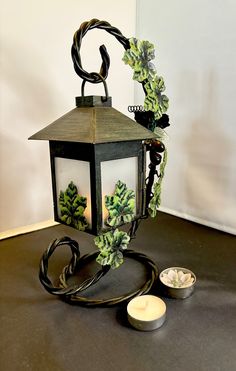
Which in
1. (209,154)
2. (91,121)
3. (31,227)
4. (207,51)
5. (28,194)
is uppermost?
(207,51)

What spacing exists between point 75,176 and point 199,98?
0.62m

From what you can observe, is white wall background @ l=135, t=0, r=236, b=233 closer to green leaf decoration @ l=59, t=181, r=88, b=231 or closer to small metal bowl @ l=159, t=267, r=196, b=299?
small metal bowl @ l=159, t=267, r=196, b=299

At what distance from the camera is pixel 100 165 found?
1.81ft

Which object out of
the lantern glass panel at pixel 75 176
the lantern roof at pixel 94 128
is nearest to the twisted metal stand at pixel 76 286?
the lantern glass panel at pixel 75 176

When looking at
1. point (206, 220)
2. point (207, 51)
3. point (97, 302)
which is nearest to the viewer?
point (97, 302)

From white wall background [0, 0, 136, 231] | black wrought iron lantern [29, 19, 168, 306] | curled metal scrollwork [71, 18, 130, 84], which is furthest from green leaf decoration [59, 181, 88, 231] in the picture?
white wall background [0, 0, 136, 231]

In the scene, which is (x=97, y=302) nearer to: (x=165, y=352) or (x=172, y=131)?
(x=165, y=352)

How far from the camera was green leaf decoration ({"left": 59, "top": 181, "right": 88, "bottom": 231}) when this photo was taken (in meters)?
0.59

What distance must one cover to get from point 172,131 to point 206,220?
0.35 meters

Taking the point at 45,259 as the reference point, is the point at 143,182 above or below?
above

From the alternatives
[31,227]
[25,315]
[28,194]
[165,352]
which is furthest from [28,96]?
[165,352]

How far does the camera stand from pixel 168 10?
42.1 inches

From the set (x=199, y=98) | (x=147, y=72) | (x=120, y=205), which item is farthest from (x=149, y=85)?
(x=199, y=98)

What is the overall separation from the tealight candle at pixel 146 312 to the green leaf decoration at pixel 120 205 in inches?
6.5
